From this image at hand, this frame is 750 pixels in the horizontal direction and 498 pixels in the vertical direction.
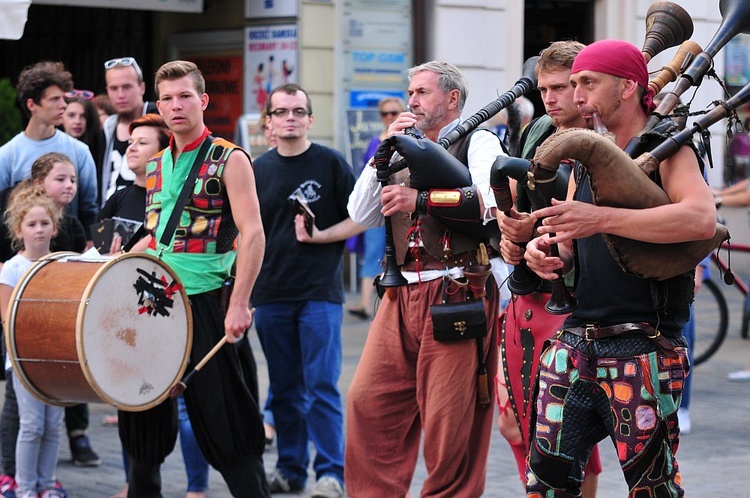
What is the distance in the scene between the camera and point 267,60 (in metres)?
14.3

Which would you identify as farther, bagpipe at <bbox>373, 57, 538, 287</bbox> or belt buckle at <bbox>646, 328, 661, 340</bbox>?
bagpipe at <bbox>373, 57, 538, 287</bbox>

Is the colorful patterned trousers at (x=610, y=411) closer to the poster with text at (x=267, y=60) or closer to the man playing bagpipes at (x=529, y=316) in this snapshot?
the man playing bagpipes at (x=529, y=316)

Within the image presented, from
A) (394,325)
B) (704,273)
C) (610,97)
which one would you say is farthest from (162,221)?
(704,273)

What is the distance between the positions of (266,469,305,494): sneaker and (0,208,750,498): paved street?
0.22 ft

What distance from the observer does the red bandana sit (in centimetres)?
426

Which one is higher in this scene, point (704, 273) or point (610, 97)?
point (610, 97)

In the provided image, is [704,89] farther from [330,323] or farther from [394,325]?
[394,325]

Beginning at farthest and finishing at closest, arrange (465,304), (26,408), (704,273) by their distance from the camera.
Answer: (704,273) < (26,408) < (465,304)

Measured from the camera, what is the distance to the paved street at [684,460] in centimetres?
682

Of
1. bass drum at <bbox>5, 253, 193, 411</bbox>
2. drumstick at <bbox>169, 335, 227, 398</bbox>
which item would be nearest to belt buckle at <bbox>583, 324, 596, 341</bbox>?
drumstick at <bbox>169, 335, 227, 398</bbox>

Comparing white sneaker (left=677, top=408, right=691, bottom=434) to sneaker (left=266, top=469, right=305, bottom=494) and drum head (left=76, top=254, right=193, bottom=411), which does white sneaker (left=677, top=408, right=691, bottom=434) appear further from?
drum head (left=76, top=254, right=193, bottom=411)

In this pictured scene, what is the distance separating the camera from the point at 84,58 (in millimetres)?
15789

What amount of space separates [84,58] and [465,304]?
11.3 meters

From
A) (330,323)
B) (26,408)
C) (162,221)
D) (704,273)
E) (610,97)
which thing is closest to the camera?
(610,97)
